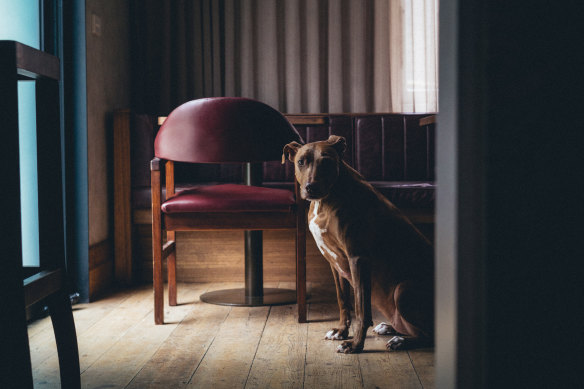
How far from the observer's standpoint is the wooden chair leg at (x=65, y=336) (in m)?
1.16

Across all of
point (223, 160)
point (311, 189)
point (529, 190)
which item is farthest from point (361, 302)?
point (529, 190)

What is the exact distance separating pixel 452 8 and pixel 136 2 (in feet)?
11.2

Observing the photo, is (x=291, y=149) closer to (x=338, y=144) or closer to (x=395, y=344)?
(x=338, y=144)

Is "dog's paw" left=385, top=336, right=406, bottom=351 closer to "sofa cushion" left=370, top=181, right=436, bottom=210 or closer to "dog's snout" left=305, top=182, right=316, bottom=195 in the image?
"dog's snout" left=305, top=182, right=316, bottom=195

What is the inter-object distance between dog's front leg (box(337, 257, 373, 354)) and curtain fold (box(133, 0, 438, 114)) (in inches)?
77.6

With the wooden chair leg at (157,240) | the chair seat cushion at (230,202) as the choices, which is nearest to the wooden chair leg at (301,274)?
the chair seat cushion at (230,202)

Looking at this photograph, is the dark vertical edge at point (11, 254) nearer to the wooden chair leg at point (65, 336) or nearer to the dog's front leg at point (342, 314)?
the wooden chair leg at point (65, 336)

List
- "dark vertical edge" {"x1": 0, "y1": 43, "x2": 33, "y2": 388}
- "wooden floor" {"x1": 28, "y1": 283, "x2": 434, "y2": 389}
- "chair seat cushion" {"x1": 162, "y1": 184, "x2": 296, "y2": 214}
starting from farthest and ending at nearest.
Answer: "chair seat cushion" {"x1": 162, "y1": 184, "x2": 296, "y2": 214} < "wooden floor" {"x1": 28, "y1": 283, "x2": 434, "y2": 389} < "dark vertical edge" {"x1": 0, "y1": 43, "x2": 33, "y2": 388}

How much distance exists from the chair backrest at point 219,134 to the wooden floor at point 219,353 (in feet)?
2.26

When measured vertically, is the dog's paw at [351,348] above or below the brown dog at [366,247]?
below

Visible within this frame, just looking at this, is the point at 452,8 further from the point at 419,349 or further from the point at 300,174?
the point at 419,349

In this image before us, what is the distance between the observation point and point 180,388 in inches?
60.7

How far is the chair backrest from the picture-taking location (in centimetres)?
214

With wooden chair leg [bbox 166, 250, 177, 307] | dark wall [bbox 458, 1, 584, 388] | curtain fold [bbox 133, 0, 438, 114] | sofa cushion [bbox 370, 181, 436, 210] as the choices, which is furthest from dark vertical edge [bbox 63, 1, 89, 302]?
dark wall [bbox 458, 1, 584, 388]
